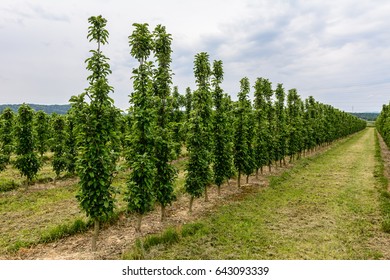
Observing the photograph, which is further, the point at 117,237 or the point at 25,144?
the point at 25,144

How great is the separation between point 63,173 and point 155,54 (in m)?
19.8

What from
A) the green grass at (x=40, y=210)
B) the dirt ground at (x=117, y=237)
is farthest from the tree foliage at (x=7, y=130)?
the dirt ground at (x=117, y=237)

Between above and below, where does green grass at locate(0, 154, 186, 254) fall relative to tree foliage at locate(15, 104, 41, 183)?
below

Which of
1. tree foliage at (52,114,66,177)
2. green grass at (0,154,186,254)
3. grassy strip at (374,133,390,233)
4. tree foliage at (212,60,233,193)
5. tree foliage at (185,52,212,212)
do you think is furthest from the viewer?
tree foliage at (52,114,66,177)

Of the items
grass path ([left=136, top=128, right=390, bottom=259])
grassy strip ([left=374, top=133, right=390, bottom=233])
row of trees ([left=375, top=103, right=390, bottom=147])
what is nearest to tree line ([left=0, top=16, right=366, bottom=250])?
grass path ([left=136, top=128, right=390, bottom=259])

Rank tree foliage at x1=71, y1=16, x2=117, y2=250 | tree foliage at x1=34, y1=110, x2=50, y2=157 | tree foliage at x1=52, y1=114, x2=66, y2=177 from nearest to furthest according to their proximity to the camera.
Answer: tree foliage at x1=71, y1=16, x2=117, y2=250
tree foliage at x1=52, y1=114, x2=66, y2=177
tree foliage at x1=34, y1=110, x2=50, y2=157

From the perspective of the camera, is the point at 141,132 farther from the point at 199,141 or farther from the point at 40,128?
the point at 40,128

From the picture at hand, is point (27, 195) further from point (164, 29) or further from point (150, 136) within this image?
point (164, 29)

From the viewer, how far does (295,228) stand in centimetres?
1380

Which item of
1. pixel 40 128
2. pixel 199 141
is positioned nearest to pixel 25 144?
pixel 40 128

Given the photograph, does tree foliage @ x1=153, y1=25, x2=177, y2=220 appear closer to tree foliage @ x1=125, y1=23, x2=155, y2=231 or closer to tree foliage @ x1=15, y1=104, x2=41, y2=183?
tree foliage @ x1=125, y1=23, x2=155, y2=231

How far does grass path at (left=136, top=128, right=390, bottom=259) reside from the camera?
1114 cm

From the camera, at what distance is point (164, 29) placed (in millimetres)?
14711
